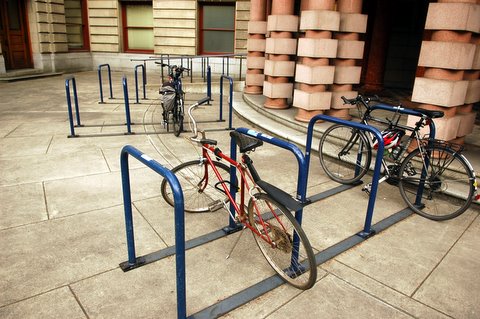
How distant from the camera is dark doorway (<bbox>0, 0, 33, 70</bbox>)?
15.0 meters

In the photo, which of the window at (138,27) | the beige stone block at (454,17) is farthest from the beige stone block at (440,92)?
the window at (138,27)

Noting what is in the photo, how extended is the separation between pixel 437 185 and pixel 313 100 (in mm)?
3171

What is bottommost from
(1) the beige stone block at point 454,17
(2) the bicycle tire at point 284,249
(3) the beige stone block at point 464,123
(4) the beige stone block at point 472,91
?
(2) the bicycle tire at point 284,249

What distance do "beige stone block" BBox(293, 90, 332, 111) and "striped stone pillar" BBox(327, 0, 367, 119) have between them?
281mm

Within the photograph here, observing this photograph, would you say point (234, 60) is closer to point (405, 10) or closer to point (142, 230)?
point (405, 10)

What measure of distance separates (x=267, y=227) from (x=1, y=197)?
342 centimetres

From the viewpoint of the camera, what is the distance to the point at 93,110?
9453 mm

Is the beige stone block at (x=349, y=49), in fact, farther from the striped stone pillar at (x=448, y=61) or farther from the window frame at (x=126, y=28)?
the window frame at (x=126, y=28)

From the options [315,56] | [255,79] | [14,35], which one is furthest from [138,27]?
[315,56]

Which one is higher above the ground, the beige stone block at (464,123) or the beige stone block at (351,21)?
the beige stone block at (351,21)

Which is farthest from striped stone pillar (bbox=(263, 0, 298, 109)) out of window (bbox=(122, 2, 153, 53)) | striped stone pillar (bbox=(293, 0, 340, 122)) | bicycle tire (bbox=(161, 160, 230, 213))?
window (bbox=(122, 2, 153, 53))

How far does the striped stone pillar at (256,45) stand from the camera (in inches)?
406

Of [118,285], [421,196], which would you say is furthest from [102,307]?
[421,196]

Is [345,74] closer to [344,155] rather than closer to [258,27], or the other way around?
[344,155]
